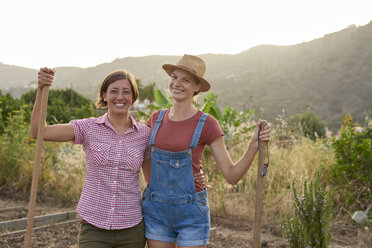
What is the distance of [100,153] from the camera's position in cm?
258

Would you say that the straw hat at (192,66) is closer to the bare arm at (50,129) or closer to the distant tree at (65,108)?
the bare arm at (50,129)

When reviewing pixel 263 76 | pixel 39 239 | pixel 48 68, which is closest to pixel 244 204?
pixel 39 239

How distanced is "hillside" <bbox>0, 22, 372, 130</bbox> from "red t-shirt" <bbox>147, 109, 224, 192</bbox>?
17136 millimetres

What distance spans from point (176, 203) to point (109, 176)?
1.54 feet

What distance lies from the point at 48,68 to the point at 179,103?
0.89 meters

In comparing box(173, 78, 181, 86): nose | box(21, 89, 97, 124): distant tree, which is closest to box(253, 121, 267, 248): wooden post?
box(173, 78, 181, 86): nose

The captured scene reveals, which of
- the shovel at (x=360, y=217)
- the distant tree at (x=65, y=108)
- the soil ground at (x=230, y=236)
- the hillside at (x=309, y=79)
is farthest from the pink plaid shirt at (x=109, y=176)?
the hillside at (x=309, y=79)

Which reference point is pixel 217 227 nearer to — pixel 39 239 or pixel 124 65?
pixel 39 239

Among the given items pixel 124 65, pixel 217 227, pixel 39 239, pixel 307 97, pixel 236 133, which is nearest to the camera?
pixel 39 239

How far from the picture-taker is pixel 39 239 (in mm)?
4438

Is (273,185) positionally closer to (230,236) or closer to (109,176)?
(230,236)

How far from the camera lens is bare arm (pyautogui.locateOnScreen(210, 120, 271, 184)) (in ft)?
8.40

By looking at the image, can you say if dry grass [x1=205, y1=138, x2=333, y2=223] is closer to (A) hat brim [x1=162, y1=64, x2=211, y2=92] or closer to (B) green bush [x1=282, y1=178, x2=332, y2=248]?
(B) green bush [x1=282, y1=178, x2=332, y2=248]

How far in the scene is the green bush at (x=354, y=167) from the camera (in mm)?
5453
